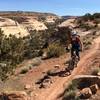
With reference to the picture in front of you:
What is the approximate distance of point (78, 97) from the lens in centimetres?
1080

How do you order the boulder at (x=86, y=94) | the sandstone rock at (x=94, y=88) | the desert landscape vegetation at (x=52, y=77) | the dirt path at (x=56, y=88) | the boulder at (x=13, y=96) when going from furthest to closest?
the dirt path at (x=56, y=88), the boulder at (x=13, y=96), the desert landscape vegetation at (x=52, y=77), the sandstone rock at (x=94, y=88), the boulder at (x=86, y=94)

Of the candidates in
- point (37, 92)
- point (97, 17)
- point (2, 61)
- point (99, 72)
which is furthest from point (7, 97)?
point (97, 17)

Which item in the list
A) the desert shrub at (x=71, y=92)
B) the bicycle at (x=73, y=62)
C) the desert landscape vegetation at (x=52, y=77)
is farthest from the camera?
the bicycle at (x=73, y=62)

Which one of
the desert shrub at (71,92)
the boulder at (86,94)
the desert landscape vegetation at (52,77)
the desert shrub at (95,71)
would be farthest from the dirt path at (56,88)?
the boulder at (86,94)

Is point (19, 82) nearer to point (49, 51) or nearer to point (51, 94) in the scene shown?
point (51, 94)

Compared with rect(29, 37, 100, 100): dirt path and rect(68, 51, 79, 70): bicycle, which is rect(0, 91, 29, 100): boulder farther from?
rect(68, 51, 79, 70): bicycle

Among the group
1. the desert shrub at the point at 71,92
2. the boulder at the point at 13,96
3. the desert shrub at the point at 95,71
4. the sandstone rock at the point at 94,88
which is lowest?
the boulder at the point at 13,96

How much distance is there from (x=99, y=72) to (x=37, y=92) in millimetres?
2492

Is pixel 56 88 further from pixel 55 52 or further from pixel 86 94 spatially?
pixel 55 52

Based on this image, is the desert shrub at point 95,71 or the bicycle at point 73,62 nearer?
the desert shrub at point 95,71

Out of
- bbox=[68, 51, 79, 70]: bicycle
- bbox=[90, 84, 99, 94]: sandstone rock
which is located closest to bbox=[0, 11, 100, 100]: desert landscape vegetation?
bbox=[90, 84, 99, 94]: sandstone rock

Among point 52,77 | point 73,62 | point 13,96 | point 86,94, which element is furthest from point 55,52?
point 86,94

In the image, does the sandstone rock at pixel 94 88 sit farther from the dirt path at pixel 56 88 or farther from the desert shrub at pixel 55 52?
the desert shrub at pixel 55 52

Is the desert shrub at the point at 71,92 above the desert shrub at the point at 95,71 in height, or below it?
below
